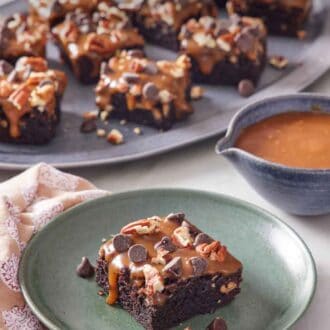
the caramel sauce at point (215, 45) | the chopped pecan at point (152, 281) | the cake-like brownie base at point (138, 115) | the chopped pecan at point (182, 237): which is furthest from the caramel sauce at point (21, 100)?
the chopped pecan at point (152, 281)

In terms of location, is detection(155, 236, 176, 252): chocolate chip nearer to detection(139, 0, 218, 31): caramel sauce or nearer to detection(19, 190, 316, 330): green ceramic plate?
detection(19, 190, 316, 330): green ceramic plate

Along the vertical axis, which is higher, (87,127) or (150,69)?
(150,69)

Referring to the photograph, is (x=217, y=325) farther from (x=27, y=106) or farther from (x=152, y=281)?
(x=27, y=106)

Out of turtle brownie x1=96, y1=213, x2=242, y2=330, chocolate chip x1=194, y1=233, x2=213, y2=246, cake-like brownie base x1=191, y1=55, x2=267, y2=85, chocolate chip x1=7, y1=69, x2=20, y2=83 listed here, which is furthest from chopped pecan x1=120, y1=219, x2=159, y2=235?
cake-like brownie base x1=191, y1=55, x2=267, y2=85

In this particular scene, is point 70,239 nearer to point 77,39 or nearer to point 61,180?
point 61,180

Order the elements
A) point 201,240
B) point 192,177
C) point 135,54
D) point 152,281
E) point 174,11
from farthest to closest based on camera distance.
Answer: point 174,11 < point 135,54 < point 192,177 < point 201,240 < point 152,281

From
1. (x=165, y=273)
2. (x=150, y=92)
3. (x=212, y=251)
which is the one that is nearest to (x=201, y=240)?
(x=212, y=251)

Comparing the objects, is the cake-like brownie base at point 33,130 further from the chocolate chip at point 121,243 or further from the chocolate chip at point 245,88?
the chocolate chip at point 121,243
